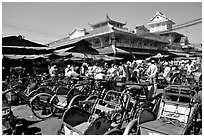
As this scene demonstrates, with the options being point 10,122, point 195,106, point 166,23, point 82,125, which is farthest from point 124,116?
point 166,23

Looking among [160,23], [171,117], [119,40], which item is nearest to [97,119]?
[171,117]

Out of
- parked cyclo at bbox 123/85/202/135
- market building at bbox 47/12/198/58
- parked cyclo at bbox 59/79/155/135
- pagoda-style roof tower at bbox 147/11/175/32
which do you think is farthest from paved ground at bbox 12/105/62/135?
pagoda-style roof tower at bbox 147/11/175/32

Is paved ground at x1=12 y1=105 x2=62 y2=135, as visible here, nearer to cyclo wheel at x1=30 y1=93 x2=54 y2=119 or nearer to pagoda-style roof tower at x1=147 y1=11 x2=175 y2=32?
cyclo wheel at x1=30 y1=93 x2=54 y2=119

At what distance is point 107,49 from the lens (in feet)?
68.6

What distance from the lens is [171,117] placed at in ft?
12.6

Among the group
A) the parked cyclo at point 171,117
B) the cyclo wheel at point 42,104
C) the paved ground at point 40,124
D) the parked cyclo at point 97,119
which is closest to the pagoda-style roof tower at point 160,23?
the cyclo wheel at point 42,104

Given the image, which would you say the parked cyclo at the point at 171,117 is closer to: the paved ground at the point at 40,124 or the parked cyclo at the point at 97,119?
the parked cyclo at the point at 97,119

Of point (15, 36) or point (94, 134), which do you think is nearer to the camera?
point (94, 134)

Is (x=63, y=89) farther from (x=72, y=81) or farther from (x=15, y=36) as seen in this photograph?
(x=15, y=36)

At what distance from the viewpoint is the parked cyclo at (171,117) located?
3.30 meters

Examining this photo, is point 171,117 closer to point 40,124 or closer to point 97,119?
point 97,119

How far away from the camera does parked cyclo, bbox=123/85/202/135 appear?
3305mm

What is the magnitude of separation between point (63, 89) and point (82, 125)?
304 centimetres

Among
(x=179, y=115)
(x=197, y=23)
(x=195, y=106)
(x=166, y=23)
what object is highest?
(x=166, y=23)
